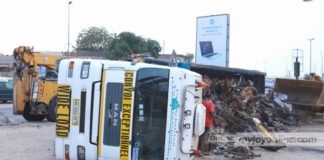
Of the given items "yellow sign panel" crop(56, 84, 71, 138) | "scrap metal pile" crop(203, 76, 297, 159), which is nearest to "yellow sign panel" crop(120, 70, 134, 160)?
"yellow sign panel" crop(56, 84, 71, 138)

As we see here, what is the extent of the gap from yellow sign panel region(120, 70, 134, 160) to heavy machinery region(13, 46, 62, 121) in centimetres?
940

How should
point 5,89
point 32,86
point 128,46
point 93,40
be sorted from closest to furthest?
point 32,86, point 5,89, point 128,46, point 93,40

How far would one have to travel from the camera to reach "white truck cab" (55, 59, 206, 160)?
242 inches

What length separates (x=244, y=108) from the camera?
12352mm

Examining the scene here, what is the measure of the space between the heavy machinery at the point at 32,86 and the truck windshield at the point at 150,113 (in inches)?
373

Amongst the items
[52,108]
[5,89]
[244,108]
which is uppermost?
[244,108]

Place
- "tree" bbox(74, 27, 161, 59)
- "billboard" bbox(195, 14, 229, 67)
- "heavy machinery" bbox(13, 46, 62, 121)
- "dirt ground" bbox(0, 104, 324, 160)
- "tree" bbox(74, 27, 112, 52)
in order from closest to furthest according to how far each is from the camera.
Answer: "dirt ground" bbox(0, 104, 324, 160)
"heavy machinery" bbox(13, 46, 62, 121)
"billboard" bbox(195, 14, 229, 67)
"tree" bbox(74, 27, 161, 59)
"tree" bbox(74, 27, 112, 52)

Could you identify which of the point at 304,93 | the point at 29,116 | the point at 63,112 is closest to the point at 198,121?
the point at 63,112

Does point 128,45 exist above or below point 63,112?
above

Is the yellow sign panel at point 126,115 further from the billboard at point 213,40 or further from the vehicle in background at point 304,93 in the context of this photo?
the vehicle in background at point 304,93

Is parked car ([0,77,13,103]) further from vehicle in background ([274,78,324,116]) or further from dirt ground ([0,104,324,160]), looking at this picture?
vehicle in background ([274,78,324,116])

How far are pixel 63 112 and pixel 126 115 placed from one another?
101 cm

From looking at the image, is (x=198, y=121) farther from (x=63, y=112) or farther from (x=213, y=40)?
(x=213, y=40)

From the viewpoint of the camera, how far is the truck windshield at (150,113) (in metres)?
6.14
